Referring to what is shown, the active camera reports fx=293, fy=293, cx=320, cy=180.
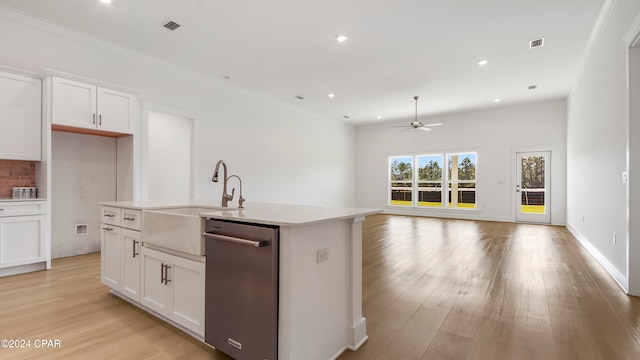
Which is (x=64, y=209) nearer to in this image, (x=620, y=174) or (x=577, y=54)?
(x=620, y=174)

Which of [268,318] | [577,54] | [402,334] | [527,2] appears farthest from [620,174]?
[268,318]

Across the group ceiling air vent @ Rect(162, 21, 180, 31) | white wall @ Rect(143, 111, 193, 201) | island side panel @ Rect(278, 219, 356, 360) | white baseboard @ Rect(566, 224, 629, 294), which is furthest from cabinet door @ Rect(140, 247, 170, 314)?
white baseboard @ Rect(566, 224, 629, 294)

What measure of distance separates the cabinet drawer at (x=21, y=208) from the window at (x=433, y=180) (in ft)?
28.8

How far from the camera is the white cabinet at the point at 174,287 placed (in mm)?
1937

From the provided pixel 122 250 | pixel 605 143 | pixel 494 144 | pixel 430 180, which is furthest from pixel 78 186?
pixel 494 144

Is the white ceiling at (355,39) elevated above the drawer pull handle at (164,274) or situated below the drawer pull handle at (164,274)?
above

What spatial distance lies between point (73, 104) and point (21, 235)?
5.44ft

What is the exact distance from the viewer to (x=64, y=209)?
4.17 metres

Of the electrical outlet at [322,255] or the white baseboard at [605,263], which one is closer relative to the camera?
the electrical outlet at [322,255]

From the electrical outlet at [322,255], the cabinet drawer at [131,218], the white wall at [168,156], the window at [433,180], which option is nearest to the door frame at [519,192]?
the window at [433,180]

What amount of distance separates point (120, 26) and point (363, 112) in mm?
6150

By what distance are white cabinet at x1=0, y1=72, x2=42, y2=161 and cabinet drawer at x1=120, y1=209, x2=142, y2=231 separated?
200cm

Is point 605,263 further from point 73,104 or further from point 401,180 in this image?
point 73,104

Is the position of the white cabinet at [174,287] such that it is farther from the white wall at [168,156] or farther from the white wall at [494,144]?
the white wall at [494,144]
